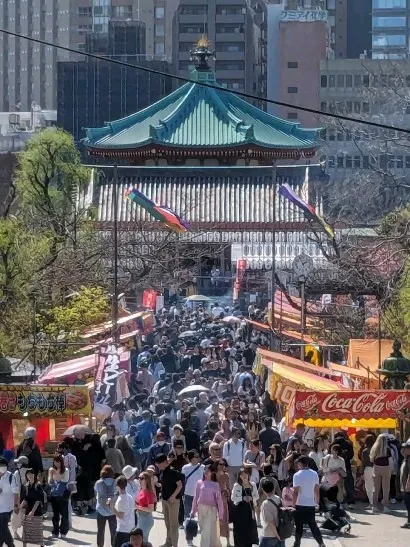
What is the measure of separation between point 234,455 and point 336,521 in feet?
5.36

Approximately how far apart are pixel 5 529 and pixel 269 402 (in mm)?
11026

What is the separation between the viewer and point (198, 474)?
69.8 feet

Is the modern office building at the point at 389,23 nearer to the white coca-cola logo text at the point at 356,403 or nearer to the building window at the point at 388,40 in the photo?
the building window at the point at 388,40

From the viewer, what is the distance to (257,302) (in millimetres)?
51875

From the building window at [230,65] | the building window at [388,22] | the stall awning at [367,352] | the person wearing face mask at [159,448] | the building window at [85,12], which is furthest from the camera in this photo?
the building window at [388,22]

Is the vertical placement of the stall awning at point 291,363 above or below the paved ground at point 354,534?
above

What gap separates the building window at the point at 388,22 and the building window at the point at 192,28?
23.6 meters

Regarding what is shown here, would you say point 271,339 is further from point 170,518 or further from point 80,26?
point 80,26

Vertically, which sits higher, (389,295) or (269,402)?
(389,295)

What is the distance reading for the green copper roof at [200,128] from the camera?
73250 millimetres

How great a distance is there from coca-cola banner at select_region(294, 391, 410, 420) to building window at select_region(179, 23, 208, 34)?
302 ft

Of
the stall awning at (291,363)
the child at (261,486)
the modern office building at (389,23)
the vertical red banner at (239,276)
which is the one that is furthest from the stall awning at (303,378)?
the modern office building at (389,23)

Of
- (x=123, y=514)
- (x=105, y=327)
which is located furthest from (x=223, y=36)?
(x=123, y=514)

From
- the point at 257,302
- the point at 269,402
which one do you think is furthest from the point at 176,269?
the point at 269,402
